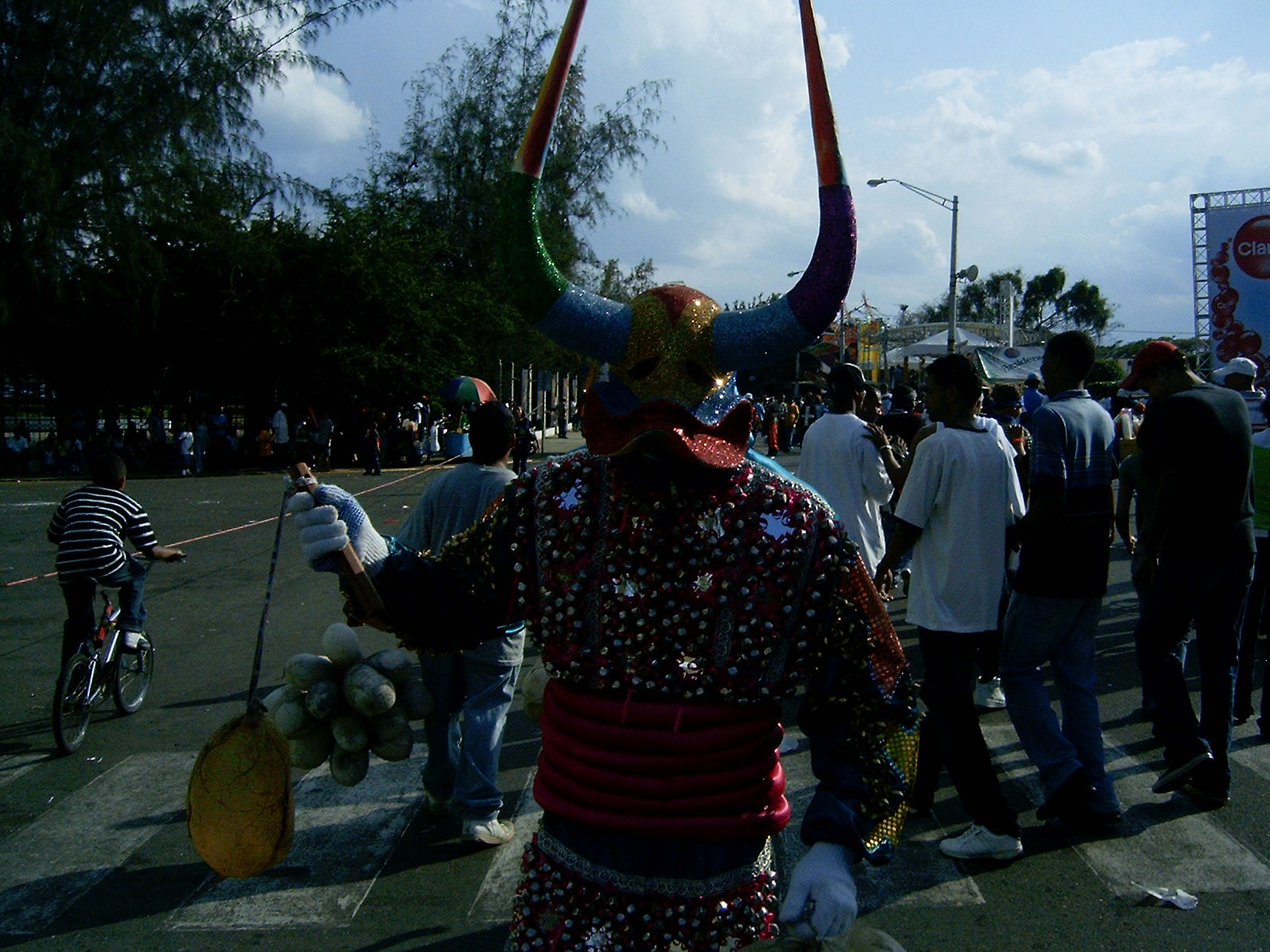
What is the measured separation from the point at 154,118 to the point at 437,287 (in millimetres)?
8268

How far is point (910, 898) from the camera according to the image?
4.18 meters

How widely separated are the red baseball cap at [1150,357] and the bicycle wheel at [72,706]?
5.78 meters

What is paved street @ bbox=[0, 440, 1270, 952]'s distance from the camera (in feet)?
12.9

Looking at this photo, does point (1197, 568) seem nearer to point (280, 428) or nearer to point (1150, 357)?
point (1150, 357)

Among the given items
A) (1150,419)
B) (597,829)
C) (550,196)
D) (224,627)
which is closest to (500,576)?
(597,829)

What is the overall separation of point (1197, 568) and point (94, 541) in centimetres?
586

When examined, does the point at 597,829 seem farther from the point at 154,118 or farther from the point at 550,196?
the point at 550,196

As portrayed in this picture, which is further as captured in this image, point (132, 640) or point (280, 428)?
point (280, 428)

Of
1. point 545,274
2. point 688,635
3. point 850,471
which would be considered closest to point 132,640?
point 850,471

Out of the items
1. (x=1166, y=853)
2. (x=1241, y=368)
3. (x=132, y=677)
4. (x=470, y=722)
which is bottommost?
(x=1166, y=853)

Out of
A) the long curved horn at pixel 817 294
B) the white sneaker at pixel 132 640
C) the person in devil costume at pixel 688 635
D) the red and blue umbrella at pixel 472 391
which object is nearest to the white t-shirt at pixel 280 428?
the white sneaker at pixel 132 640

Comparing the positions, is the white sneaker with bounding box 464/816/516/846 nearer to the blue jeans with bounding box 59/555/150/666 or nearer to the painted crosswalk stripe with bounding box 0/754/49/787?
the painted crosswalk stripe with bounding box 0/754/49/787

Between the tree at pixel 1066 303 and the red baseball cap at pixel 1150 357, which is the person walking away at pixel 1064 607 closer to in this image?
the red baseball cap at pixel 1150 357

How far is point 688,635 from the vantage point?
6.69ft
